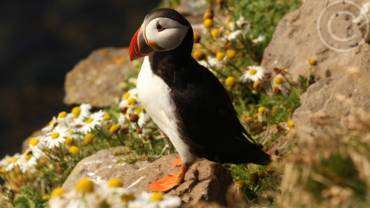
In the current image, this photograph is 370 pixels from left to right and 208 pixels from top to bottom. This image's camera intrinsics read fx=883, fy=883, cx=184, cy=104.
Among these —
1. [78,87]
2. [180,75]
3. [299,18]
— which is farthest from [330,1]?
[78,87]

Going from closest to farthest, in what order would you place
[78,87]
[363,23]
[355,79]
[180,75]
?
[180,75]
[355,79]
[363,23]
[78,87]

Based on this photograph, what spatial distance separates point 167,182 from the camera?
5.82 meters

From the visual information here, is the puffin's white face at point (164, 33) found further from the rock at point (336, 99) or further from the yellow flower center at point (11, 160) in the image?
the yellow flower center at point (11, 160)

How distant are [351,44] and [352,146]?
227 cm

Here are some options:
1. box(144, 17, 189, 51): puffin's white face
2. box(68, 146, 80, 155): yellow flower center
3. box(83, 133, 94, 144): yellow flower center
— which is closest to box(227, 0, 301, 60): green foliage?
box(83, 133, 94, 144): yellow flower center

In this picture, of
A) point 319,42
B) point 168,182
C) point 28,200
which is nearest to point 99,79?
point 28,200

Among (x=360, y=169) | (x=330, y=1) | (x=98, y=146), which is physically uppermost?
(x=330, y=1)

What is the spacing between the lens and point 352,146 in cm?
470

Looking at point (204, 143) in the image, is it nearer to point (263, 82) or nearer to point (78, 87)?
point (263, 82)

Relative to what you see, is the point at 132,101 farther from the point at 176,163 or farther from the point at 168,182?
the point at 168,182

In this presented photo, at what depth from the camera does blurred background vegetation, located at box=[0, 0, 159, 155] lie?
1298 cm

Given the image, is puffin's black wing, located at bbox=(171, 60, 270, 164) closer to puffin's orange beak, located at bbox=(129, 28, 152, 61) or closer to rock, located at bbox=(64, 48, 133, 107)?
puffin's orange beak, located at bbox=(129, 28, 152, 61)

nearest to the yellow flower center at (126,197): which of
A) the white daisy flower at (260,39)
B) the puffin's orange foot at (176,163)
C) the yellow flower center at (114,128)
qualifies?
the puffin's orange foot at (176,163)

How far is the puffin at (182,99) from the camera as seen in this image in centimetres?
568
